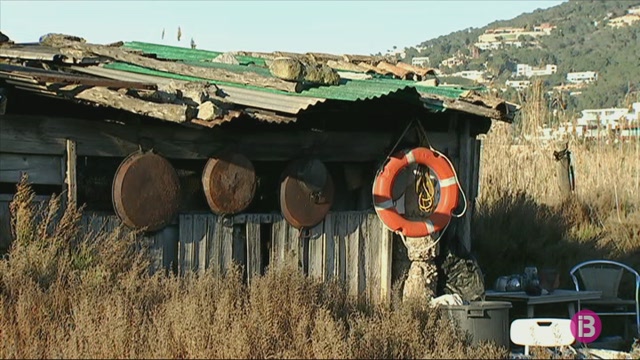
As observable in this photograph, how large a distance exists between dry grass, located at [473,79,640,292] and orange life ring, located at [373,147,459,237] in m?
2.96

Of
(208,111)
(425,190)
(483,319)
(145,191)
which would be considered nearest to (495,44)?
(425,190)

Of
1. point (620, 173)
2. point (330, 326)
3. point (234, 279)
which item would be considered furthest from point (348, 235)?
point (620, 173)

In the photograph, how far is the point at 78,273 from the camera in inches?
363

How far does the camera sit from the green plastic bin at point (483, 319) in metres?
10.6

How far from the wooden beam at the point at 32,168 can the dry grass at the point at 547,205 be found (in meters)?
6.83

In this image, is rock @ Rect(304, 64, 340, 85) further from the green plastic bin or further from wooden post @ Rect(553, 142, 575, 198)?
wooden post @ Rect(553, 142, 575, 198)

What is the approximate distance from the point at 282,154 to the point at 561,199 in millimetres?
9857

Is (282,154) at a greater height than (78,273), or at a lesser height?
greater

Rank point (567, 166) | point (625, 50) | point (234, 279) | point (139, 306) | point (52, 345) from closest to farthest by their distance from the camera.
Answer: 1. point (52, 345)
2. point (139, 306)
3. point (234, 279)
4. point (567, 166)
5. point (625, 50)

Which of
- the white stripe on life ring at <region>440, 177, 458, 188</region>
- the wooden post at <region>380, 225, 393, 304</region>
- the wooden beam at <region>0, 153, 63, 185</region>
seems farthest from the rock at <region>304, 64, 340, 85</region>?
the wooden beam at <region>0, 153, 63, 185</region>

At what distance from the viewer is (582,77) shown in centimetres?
8075

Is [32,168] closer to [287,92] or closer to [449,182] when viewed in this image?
[287,92]

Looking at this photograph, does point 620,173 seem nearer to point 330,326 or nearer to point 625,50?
point 330,326

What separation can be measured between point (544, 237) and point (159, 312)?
905 cm
